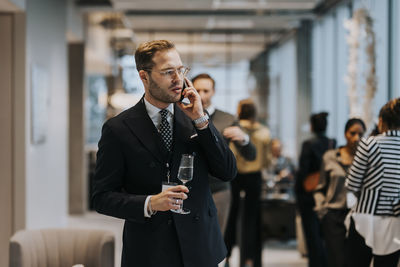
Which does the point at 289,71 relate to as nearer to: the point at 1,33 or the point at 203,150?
the point at 1,33

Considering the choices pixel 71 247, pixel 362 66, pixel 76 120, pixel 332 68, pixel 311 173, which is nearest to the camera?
pixel 71 247

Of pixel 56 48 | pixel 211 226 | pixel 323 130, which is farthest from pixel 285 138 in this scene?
pixel 211 226

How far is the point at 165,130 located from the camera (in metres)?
2.45

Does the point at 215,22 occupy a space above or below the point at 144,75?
above

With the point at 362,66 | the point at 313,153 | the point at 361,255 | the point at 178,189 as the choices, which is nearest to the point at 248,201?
the point at 313,153

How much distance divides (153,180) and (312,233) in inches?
159

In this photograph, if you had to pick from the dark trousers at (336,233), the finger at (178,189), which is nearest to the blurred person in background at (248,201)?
the dark trousers at (336,233)

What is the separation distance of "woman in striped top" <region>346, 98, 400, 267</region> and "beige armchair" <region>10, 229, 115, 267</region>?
1.60m

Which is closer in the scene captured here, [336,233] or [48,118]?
[336,233]

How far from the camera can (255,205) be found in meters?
6.12

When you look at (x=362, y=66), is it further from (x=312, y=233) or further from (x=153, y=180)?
(x=153, y=180)

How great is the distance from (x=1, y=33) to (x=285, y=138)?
30.5 feet

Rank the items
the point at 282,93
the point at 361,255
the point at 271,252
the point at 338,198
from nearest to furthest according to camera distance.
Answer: the point at 361,255 < the point at 338,198 < the point at 271,252 < the point at 282,93

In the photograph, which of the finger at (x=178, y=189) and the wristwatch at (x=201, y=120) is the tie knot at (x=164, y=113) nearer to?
the wristwatch at (x=201, y=120)
